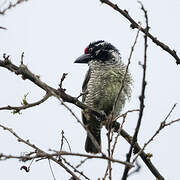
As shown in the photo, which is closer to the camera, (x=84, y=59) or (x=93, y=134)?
(x=84, y=59)

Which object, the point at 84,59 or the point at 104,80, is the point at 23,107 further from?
the point at 84,59

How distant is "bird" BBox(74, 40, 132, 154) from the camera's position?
563 cm

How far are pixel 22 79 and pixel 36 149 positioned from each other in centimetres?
87

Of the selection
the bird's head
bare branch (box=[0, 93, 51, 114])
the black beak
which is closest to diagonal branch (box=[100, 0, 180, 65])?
bare branch (box=[0, 93, 51, 114])

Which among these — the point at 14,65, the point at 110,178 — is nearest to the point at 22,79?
the point at 14,65

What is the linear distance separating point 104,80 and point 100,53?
60cm

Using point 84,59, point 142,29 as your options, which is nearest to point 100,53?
point 84,59

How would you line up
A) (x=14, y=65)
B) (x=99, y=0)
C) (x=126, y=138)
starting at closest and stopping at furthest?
(x=99, y=0) → (x=14, y=65) → (x=126, y=138)

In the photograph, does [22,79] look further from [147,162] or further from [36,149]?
[147,162]

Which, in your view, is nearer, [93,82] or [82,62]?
[93,82]

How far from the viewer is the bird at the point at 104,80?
5.63m

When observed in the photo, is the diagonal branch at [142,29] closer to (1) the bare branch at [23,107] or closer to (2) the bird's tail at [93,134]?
(1) the bare branch at [23,107]

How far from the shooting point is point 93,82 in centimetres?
572

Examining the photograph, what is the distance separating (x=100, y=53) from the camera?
6.09 metres
